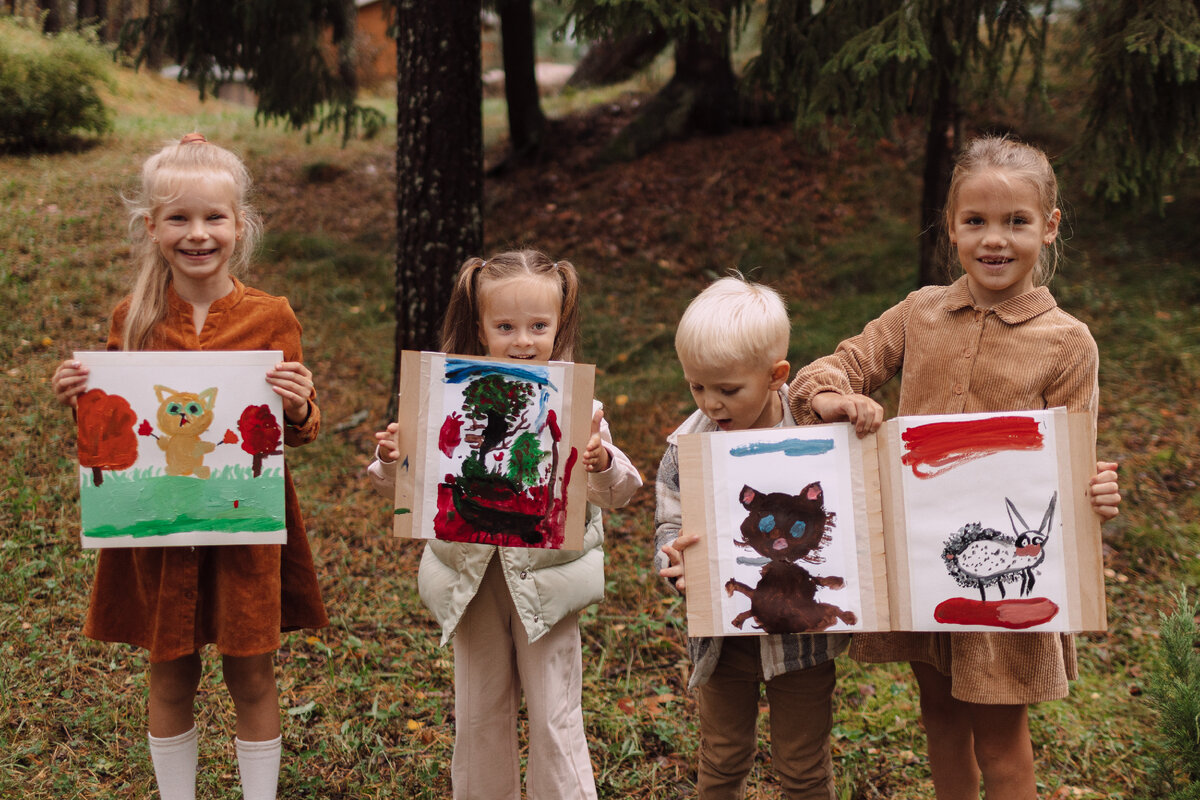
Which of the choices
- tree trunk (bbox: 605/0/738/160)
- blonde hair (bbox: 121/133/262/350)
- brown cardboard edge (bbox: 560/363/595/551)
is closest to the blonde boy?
brown cardboard edge (bbox: 560/363/595/551)

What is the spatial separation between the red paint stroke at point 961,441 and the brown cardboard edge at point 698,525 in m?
0.47

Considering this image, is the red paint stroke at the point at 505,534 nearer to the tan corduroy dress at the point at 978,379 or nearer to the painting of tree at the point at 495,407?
the painting of tree at the point at 495,407

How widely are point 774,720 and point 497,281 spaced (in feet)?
4.56

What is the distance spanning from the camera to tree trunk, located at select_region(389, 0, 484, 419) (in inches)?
201

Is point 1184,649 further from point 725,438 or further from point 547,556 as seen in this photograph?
point 547,556

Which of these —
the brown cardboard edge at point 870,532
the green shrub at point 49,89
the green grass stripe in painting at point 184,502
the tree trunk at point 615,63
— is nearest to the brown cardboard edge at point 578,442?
the brown cardboard edge at point 870,532

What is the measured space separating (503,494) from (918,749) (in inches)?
78.0

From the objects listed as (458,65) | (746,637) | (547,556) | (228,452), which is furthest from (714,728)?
(458,65)

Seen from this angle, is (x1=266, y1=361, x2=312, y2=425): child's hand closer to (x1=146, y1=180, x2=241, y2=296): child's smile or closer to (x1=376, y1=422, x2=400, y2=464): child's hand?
(x1=376, y1=422, x2=400, y2=464): child's hand

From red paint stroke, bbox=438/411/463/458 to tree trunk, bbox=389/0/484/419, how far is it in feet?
9.00

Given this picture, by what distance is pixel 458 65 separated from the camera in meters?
5.15

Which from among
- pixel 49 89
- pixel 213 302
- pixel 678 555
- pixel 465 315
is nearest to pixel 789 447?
pixel 678 555

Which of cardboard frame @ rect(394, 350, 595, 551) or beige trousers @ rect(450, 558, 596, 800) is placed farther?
beige trousers @ rect(450, 558, 596, 800)

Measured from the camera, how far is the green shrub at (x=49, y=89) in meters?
10.1
